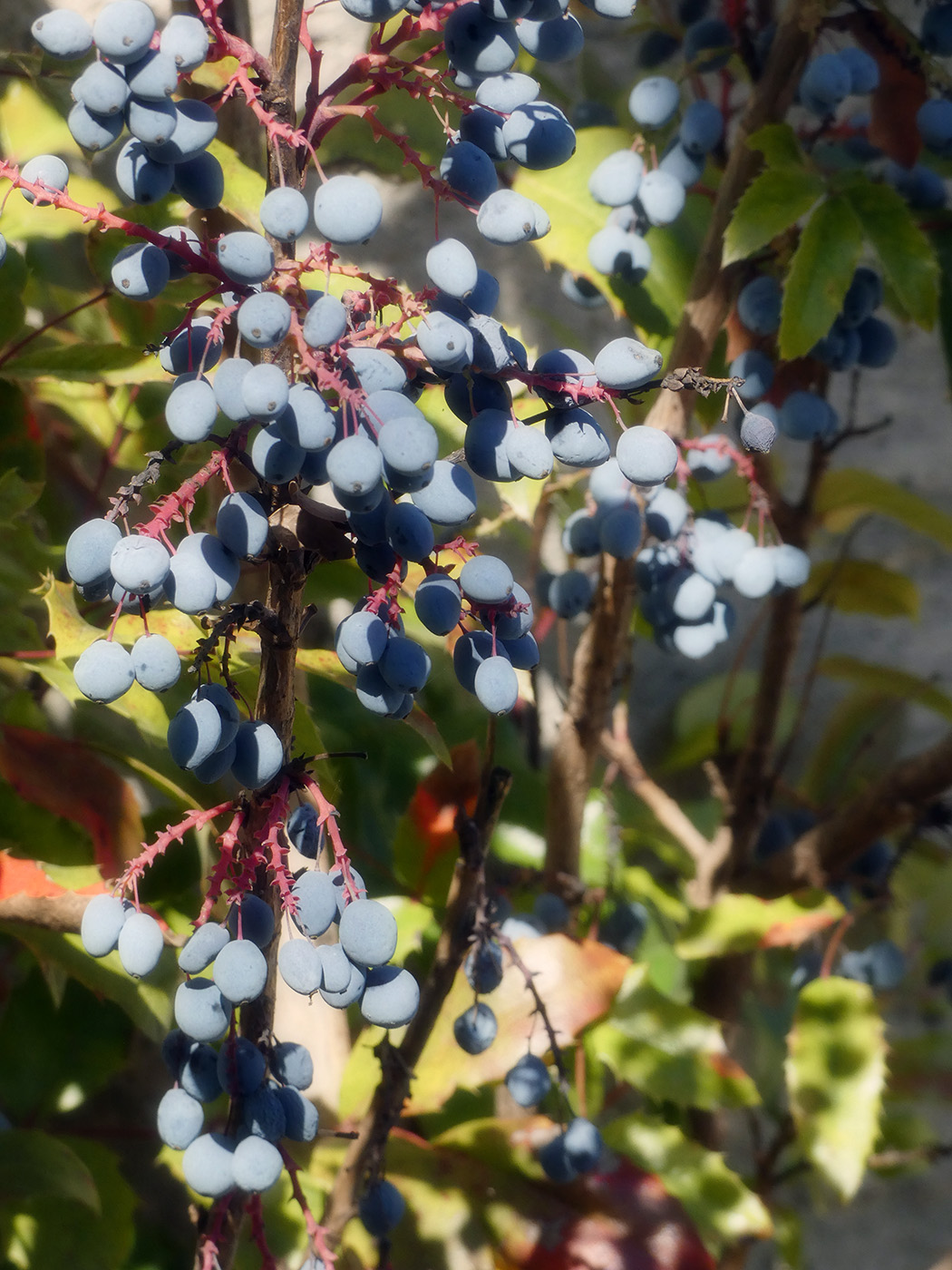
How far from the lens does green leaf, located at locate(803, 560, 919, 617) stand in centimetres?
116

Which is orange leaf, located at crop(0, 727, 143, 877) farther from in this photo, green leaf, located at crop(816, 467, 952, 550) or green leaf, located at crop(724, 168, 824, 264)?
green leaf, located at crop(816, 467, 952, 550)

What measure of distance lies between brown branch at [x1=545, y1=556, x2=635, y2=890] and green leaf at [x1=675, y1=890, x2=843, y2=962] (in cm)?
12

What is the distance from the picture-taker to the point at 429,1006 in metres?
0.61

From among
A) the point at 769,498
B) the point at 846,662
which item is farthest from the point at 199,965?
the point at 846,662

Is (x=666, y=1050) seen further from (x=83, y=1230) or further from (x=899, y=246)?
(x=899, y=246)

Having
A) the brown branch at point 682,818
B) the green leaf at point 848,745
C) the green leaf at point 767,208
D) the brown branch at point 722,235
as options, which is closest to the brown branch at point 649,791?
the brown branch at point 682,818

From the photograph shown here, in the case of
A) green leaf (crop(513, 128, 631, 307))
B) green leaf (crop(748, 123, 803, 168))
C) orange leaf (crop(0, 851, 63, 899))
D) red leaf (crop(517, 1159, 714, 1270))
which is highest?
green leaf (crop(748, 123, 803, 168))

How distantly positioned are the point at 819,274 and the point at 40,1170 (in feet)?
2.45

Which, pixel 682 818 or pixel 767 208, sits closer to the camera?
pixel 767 208

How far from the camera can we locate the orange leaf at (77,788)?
67 centimetres

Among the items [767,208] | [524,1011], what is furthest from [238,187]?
[524,1011]

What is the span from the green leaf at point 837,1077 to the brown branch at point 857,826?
10cm

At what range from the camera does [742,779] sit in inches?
39.8

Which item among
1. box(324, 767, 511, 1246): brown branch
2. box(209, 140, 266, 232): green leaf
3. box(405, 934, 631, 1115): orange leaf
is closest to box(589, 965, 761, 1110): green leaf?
box(405, 934, 631, 1115): orange leaf
